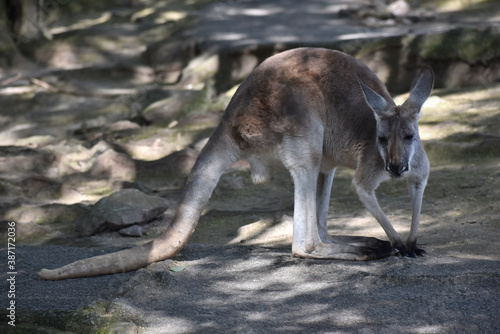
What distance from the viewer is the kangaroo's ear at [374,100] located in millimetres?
4445

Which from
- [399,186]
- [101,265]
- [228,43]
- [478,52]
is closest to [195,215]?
[101,265]

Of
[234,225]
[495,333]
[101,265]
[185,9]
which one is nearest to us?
[495,333]

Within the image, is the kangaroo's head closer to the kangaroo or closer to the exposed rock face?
the kangaroo

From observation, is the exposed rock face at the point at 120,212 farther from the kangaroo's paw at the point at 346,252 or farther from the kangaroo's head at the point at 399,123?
the kangaroo's head at the point at 399,123

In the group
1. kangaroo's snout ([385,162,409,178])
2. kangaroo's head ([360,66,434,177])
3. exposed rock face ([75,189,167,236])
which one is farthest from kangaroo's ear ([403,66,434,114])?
exposed rock face ([75,189,167,236])

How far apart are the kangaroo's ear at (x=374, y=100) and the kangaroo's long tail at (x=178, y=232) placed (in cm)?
111

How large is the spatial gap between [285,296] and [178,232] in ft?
3.55

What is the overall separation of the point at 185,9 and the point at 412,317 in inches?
554

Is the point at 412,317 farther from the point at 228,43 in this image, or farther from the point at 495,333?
the point at 228,43

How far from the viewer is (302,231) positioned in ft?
15.0

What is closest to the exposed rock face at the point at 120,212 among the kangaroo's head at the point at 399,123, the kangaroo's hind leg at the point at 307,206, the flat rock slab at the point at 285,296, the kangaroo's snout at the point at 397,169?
the flat rock slab at the point at 285,296

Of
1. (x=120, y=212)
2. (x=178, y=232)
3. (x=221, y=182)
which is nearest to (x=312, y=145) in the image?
(x=178, y=232)

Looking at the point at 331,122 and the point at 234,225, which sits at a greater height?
the point at 331,122

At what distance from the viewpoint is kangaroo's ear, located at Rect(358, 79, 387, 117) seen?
14.6 feet
